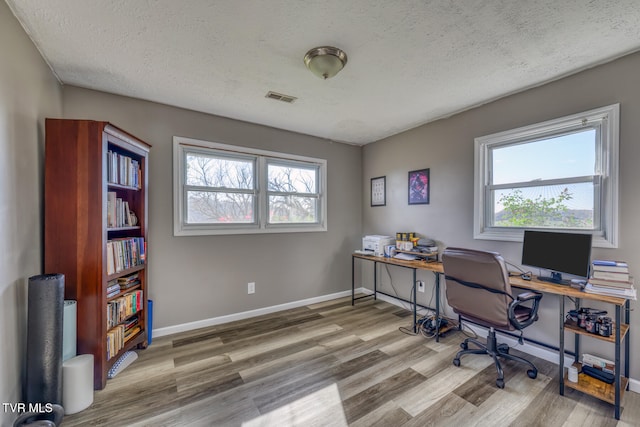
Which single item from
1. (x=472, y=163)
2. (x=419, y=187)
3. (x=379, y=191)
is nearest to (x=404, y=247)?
(x=419, y=187)

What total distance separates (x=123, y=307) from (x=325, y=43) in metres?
2.60

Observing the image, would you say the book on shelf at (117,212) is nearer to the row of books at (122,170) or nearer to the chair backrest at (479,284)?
the row of books at (122,170)

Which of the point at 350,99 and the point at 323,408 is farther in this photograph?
the point at 350,99

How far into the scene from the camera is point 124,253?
2225 mm

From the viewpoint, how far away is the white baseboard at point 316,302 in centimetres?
229

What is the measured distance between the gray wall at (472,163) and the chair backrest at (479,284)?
0.73 meters

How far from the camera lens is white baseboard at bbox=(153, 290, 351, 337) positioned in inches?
111

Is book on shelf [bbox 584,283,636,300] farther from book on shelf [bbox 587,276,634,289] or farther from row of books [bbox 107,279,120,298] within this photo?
row of books [bbox 107,279,120,298]

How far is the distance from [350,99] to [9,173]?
256cm

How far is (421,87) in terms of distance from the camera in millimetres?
2426

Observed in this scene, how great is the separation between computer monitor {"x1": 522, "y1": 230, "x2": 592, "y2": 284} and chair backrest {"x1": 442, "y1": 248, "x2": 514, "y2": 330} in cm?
54

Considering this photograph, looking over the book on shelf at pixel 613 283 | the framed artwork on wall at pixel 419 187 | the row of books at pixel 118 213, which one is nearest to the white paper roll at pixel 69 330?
the row of books at pixel 118 213

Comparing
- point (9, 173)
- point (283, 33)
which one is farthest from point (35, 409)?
point (283, 33)

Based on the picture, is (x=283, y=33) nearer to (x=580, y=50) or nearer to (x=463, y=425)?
(x=580, y=50)
